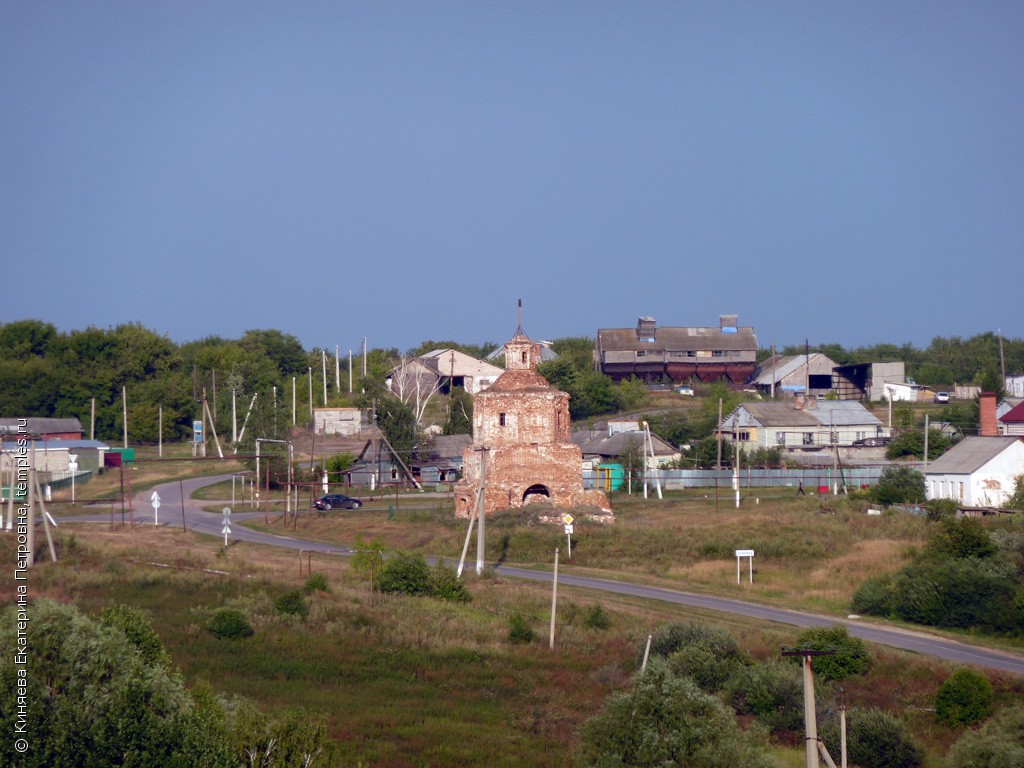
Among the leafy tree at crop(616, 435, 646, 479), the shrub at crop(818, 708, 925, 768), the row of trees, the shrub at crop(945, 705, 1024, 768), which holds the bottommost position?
the shrub at crop(818, 708, 925, 768)

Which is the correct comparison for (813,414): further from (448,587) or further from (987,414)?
(448,587)

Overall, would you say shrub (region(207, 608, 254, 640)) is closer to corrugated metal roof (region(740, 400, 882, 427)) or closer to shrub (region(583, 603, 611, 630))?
shrub (region(583, 603, 611, 630))

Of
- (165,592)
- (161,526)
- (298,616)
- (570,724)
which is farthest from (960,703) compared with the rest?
(161,526)

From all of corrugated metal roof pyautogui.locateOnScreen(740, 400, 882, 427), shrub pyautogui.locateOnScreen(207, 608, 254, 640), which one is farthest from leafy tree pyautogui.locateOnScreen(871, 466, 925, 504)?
shrub pyautogui.locateOnScreen(207, 608, 254, 640)

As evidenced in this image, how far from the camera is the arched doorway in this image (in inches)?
1891

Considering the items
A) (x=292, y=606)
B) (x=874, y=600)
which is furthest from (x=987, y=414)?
(x=292, y=606)

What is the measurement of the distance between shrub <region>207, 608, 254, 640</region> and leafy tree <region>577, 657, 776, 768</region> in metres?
11.6

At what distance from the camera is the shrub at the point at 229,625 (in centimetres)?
2794

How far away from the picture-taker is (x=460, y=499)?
48000mm

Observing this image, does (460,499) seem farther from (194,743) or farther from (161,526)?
(194,743)

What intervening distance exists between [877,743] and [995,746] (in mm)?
2816

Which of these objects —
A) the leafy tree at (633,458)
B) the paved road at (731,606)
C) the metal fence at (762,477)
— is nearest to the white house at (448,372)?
the leafy tree at (633,458)

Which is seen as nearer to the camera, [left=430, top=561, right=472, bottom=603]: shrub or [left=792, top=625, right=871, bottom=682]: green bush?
[left=792, top=625, right=871, bottom=682]: green bush

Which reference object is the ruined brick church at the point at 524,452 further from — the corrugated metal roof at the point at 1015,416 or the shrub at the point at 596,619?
the corrugated metal roof at the point at 1015,416
